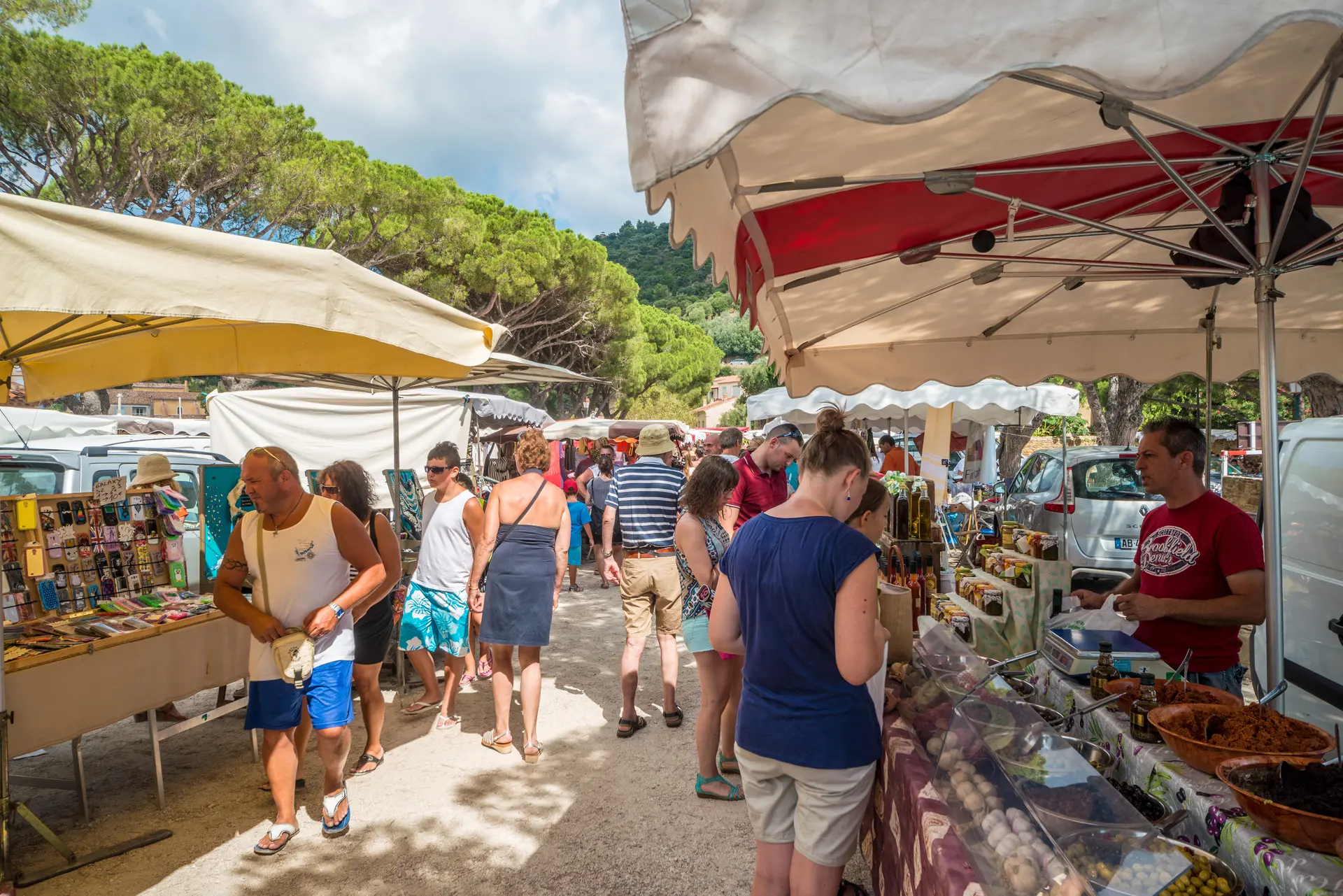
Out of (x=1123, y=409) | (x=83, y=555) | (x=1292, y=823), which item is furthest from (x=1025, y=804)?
(x=1123, y=409)

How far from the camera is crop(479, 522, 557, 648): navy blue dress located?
4.46 m

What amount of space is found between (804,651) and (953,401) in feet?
28.4

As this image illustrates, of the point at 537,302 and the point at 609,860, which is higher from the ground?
the point at 537,302

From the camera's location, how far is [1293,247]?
247cm

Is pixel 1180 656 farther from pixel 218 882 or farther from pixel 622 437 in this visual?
pixel 622 437

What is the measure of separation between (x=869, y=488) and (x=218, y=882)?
133 inches

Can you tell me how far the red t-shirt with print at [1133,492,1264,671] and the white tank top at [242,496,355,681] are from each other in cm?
359

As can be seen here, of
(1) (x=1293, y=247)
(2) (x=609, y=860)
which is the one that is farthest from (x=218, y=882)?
(1) (x=1293, y=247)

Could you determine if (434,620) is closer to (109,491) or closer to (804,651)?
(109,491)

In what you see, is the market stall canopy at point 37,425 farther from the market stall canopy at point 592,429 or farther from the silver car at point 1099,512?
the silver car at point 1099,512

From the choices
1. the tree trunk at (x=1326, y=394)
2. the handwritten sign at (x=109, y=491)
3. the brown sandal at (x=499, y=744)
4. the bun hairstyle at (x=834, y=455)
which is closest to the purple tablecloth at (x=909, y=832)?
the bun hairstyle at (x=834, y=455)

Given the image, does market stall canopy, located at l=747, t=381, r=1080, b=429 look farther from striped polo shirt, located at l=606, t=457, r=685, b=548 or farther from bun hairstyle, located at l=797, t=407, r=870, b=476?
bun hairstyle, located at l=797, t=407, r=870, b=476

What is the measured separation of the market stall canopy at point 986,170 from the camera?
124 cm

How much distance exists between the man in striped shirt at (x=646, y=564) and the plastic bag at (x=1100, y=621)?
Result: 237cm
